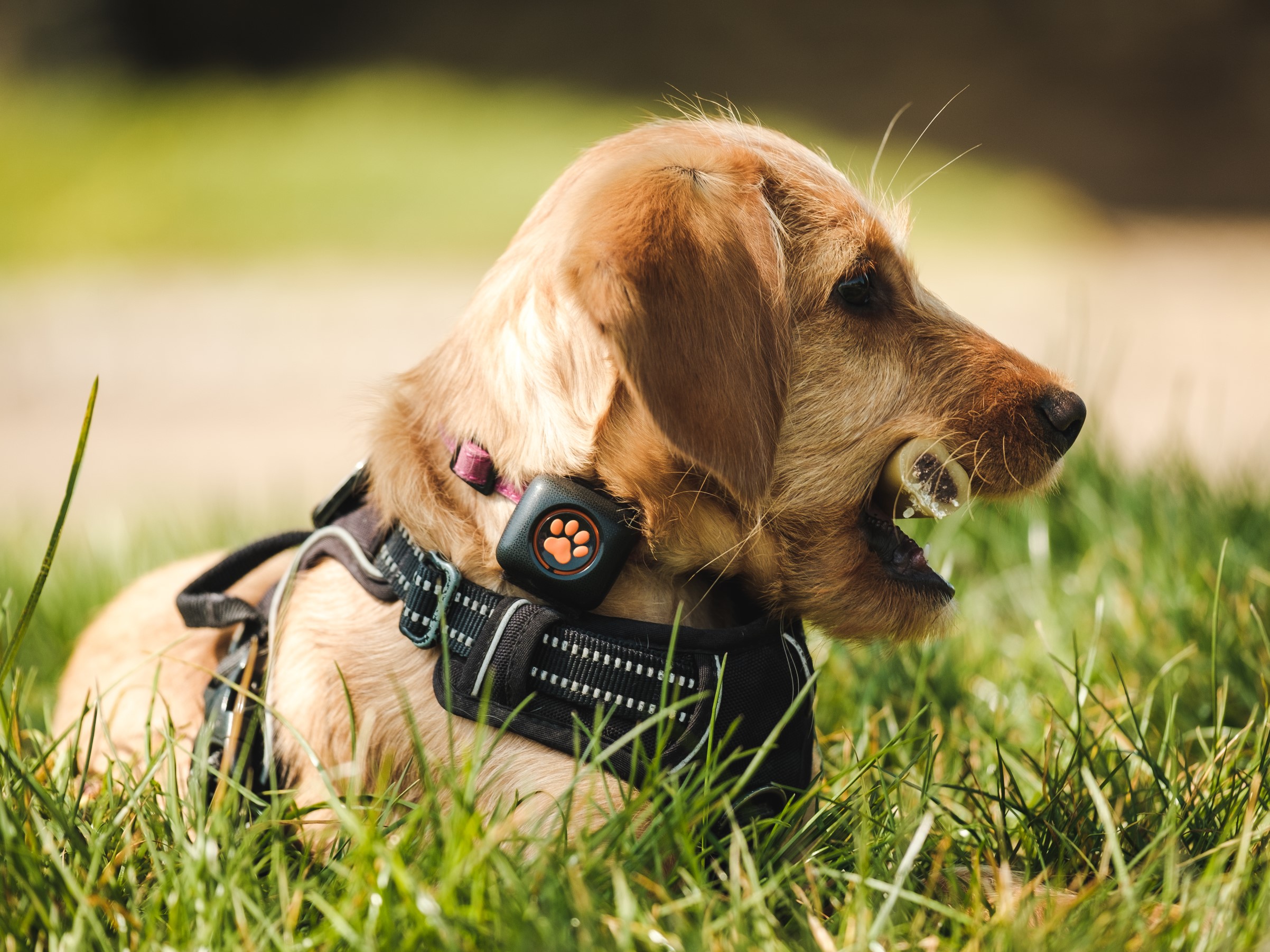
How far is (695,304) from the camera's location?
1.74 m

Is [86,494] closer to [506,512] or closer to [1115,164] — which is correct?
[506,512]

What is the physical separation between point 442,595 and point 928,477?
930mm

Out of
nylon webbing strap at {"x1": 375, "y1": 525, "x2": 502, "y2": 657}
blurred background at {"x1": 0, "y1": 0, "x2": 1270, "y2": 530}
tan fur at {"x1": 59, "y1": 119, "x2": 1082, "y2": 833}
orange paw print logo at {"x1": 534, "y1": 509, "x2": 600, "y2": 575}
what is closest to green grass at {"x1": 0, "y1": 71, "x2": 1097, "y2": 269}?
blurred background at {"x1": 0, "y1": 0, "x2": 1270, "y2": 530}

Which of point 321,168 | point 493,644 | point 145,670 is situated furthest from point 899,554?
point 321,168

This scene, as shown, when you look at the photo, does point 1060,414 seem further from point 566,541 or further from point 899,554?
point 566,541

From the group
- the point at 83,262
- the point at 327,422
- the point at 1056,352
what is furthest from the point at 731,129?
the point at 83,262

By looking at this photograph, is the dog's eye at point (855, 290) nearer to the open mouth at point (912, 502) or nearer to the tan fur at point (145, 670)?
the open mouth at point (912, 502)

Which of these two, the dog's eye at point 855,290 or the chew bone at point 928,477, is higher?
the dog's eye at point 855,290

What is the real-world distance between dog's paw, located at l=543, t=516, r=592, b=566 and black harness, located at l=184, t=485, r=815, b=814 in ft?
0.32

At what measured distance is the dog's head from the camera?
5.64 ft

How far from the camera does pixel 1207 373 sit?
26.7 feet

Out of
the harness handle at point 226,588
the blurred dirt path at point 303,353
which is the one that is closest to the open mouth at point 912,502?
the harness handle at point 226,588

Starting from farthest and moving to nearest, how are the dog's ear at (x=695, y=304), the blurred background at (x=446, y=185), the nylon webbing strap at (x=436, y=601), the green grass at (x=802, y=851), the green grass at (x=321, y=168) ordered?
the green grass at (x=321, y=168)
the blurred background at (x=446, y=185)
the nylon webbing strap at (x=436, y=601)
the dog's ear at (x=695, y=304)
the green grass at (x=802, y=851)

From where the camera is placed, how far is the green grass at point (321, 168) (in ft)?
44.5
